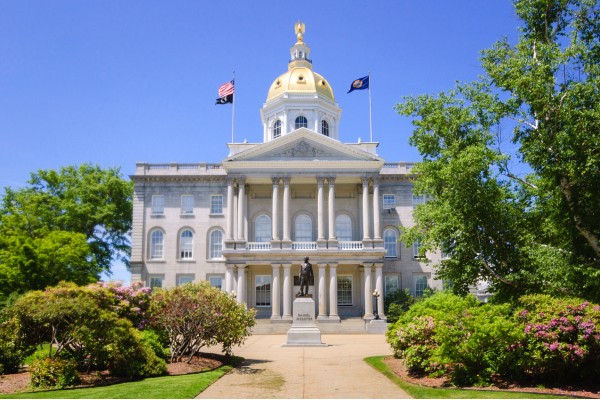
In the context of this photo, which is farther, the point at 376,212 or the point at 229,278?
the point at 376,212

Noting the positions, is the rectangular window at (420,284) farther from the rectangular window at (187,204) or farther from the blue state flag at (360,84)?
the rectangular window at (187,204)

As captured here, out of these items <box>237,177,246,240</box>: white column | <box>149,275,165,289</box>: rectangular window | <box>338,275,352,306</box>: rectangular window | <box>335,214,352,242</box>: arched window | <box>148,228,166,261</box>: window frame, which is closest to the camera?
<box>237,177,246,240</box>: white column

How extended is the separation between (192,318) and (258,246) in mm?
27830

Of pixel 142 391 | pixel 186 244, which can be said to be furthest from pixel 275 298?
pixel 142 391

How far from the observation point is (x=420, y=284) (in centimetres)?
5072

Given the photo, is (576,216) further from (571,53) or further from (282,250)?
(282,250)

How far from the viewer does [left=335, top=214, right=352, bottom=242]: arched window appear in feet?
167

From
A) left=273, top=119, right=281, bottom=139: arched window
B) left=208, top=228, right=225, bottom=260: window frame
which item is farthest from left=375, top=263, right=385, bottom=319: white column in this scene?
left=273, top=119, right=281, bottom=139: arched window

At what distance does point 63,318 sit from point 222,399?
5.58m

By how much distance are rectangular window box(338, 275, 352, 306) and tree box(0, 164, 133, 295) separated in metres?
19.2

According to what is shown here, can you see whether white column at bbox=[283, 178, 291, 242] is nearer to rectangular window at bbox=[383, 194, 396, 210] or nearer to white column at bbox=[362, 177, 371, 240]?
white column at bbox=[362, 177, 371, 240]

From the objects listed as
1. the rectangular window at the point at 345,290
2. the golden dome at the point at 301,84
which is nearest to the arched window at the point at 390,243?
the rectangular window at the point at 345,290

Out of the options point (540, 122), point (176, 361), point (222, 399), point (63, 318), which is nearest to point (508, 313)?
point (540, 122)

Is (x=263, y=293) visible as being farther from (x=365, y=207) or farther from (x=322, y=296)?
(x=365, y=207)
